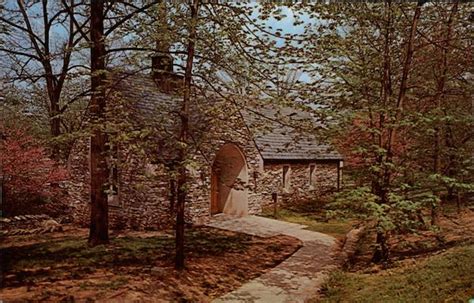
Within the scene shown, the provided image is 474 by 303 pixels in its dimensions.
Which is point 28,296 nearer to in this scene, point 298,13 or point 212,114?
point 212,114

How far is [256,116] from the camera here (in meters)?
6.98

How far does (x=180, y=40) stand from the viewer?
215 inches

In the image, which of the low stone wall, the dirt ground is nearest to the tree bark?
the dirt ground

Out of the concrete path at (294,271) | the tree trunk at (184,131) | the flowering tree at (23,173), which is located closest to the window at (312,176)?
the concrete path at (294,271)

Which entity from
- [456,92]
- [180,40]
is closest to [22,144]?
[180,40]

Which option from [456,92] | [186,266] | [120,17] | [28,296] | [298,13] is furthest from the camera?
[120,17]

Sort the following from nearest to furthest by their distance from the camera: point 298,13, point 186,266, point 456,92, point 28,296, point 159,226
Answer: point 28,296, point 298,13, point 186,266, point 456,92, point 159,226

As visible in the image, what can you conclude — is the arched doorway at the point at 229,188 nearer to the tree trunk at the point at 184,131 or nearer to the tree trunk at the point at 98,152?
the tree trunk at the point at 98,152

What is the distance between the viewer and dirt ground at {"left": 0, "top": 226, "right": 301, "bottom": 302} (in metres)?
5.06

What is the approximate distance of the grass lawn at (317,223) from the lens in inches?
396

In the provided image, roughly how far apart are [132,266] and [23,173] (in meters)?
4.38

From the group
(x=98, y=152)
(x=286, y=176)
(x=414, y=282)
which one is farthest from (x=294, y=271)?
(x=286, y=176)

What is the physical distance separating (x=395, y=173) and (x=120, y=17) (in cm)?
611

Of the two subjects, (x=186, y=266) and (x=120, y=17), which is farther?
(x=120, y=17)
